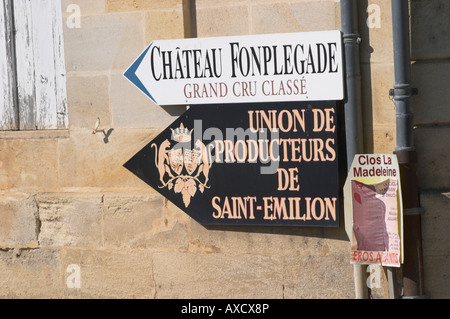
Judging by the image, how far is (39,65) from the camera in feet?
22.6

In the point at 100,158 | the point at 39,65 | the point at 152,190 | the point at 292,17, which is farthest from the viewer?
the point at 39,65

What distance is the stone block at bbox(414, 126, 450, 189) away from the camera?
588 centimetres

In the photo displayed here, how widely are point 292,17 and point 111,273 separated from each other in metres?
2.56

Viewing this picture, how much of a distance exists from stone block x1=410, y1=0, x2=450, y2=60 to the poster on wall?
0.83 meters

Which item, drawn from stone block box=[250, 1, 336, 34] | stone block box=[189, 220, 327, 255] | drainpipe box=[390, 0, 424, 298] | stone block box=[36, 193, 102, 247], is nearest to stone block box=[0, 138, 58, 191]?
stone block box=[36, 193, 102, 247]

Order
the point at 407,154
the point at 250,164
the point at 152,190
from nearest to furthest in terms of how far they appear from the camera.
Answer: the point at 407,154, the point at 250,164, the point at 152,190

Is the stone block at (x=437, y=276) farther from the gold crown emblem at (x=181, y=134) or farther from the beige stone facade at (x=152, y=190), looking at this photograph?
the gold crown emblem at (x=181, y=134)

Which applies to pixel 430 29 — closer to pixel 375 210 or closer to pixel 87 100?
pixel 375 210

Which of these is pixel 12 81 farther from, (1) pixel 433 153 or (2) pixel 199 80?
(1) pixel 433 153

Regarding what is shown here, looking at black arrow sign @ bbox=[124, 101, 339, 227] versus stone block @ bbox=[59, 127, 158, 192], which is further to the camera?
stone block @ bbox=[59, 127, 158, 192]

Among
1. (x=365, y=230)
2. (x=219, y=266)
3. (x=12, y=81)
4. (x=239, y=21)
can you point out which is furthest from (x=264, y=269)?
(x=12, y=81)

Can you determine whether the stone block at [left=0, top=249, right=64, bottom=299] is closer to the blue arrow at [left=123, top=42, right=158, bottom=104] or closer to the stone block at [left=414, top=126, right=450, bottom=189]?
the blue arrow at [left=123, top=42, right=158, bottom=104]

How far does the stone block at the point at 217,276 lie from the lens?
6.28 meters

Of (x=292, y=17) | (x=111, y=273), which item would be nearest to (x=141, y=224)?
(x=111, y=273)
